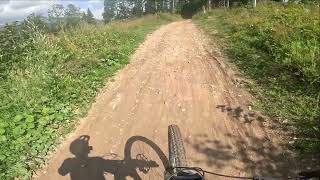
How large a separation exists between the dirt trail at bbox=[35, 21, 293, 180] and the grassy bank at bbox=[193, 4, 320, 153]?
38 centimetres

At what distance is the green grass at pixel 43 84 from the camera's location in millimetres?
6215

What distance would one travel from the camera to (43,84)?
27.3ft

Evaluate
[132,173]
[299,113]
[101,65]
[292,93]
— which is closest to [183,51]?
[101,65]

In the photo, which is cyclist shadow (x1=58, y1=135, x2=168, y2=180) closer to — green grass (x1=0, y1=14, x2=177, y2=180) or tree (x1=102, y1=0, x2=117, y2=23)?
green grass (x1=0, y1=14, x2=177, y2=180)

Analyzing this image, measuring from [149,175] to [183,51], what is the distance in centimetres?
667

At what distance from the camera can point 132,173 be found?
5.19 m

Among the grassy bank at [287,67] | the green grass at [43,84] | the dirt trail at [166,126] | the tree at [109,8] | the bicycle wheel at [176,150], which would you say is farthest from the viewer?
the tree at [109,8]

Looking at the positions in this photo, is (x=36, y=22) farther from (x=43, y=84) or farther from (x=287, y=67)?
(x=287, y=67)

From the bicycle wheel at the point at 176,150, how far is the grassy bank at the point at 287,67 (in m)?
2.04

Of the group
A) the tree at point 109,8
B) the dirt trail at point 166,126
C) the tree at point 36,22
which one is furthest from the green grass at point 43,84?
the tree at point 109,8

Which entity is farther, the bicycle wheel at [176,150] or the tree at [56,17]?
the tree at [56,17]

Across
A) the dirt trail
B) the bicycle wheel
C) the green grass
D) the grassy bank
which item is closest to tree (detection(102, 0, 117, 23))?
the green grass

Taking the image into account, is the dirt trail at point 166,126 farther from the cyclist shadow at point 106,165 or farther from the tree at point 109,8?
the tree at point 109,8

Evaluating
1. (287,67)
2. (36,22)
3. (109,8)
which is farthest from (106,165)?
(109,8)
